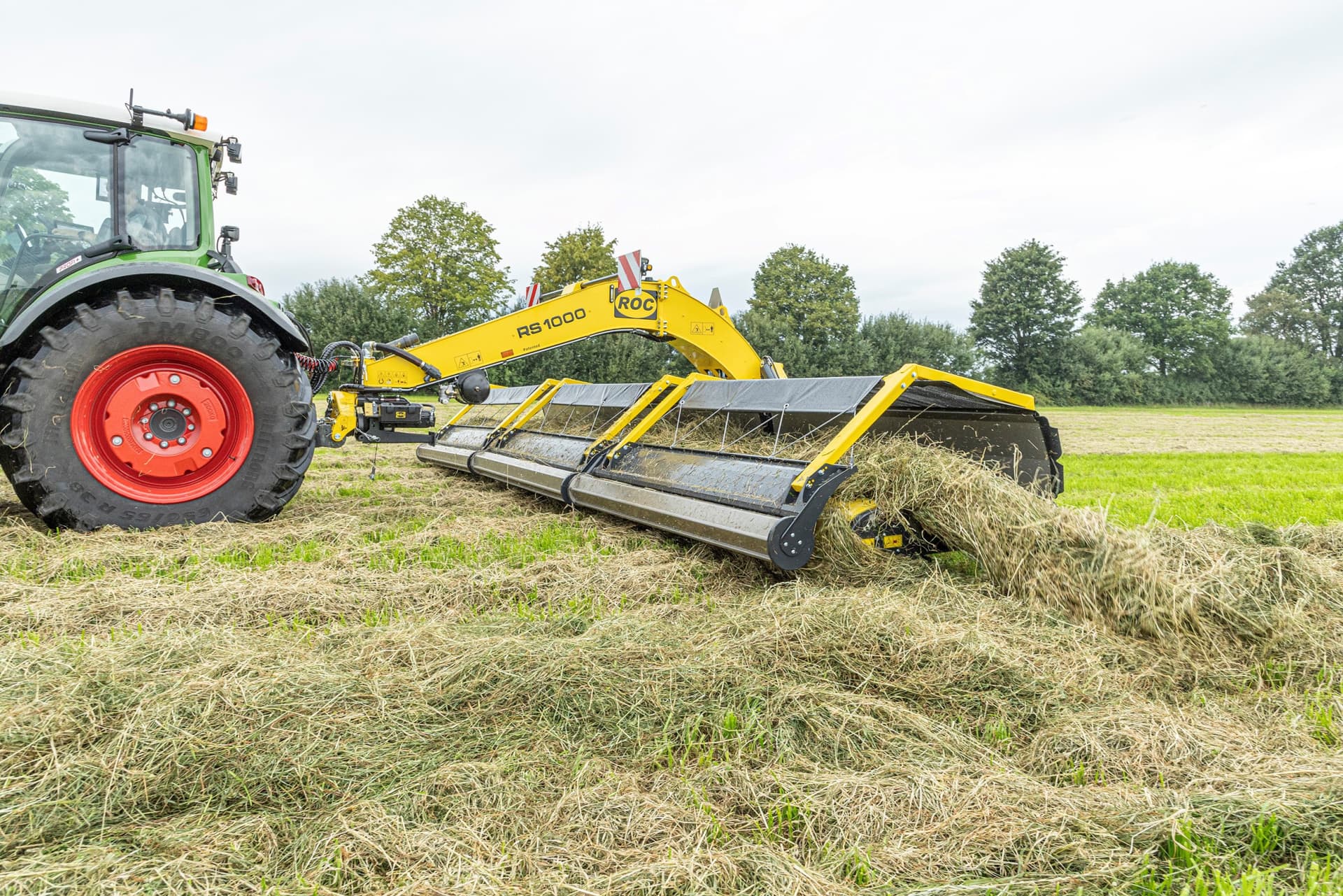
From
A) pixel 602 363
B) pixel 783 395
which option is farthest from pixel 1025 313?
pixel 783 395

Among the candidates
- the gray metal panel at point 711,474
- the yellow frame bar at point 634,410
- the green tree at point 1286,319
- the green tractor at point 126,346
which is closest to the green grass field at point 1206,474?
the gray metal panel at point 711,474

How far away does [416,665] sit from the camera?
2.38 metres

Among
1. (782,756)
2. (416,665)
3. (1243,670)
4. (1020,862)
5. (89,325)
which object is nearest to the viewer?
(1020,862)

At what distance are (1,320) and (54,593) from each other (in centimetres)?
209

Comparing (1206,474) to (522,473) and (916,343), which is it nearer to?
(522,473)

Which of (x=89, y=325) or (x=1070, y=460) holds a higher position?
(x=89, y=325)

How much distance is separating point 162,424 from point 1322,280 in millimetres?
74977

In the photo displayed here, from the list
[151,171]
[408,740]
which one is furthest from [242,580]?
[151,171]

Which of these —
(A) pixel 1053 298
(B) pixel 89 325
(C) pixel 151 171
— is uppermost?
(A) pixel 1053 298

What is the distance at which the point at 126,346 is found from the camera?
405cm

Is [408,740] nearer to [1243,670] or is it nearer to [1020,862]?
[1020,862]

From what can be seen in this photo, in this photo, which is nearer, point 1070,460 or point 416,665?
point 416,665

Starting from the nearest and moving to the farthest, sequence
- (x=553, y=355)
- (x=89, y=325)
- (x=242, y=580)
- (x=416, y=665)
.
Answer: (x=416, y=665)
(x=242, y=580)
(x=89, y=325)
(x=553, y=355)

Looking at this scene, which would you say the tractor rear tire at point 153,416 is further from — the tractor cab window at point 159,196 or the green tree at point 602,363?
the green tree at point 602,363
